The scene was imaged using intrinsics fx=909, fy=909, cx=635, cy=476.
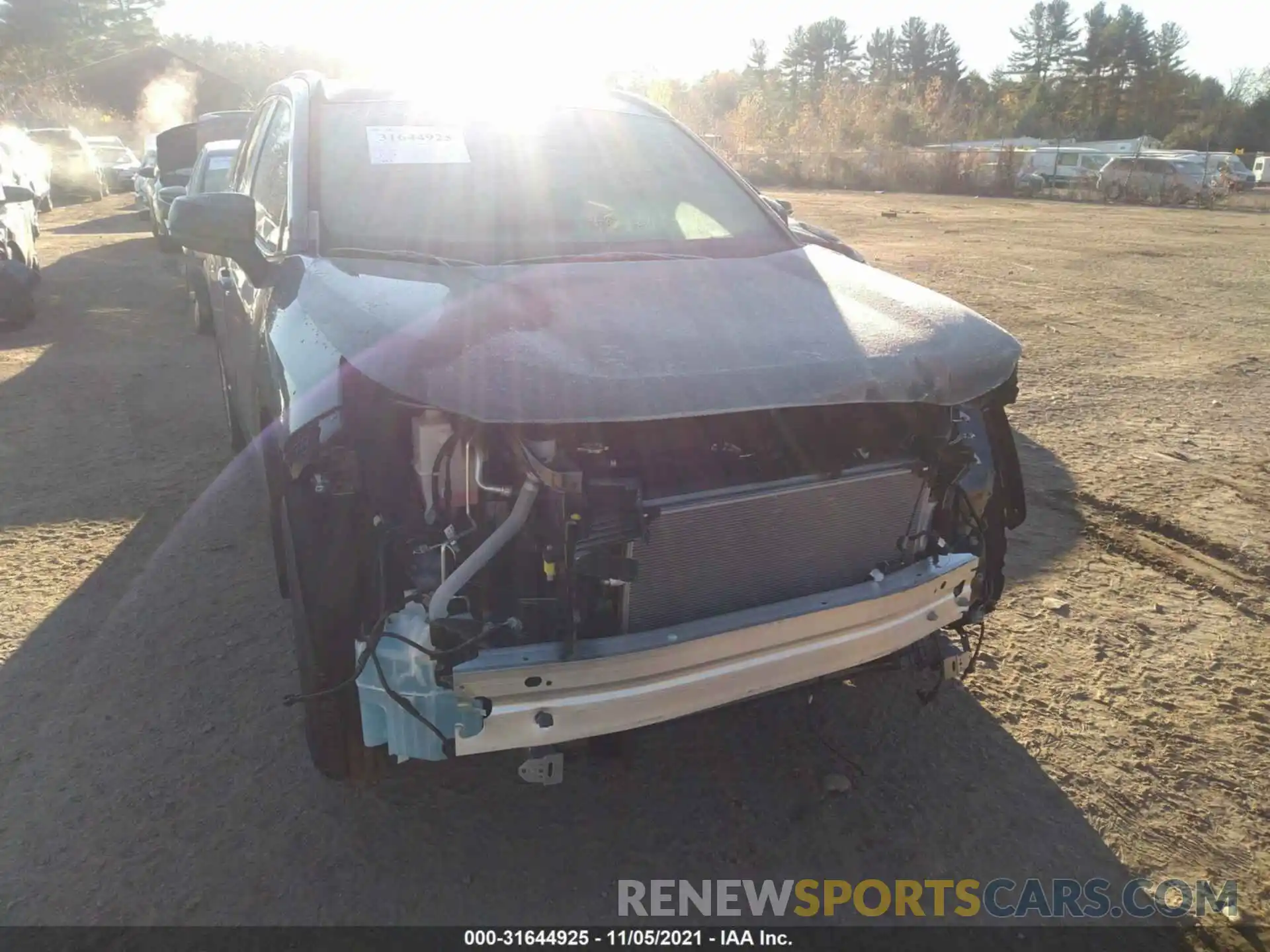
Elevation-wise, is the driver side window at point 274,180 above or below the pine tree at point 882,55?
below

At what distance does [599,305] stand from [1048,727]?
6.52 feet

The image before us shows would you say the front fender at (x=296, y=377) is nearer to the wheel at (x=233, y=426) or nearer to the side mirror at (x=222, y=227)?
the side mirror at (x=222, y=227)

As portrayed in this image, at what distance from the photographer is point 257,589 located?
12.1 feet

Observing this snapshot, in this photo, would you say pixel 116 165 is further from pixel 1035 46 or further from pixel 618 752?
pixel 1035 46

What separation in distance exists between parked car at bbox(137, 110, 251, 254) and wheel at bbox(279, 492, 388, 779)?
411 inches

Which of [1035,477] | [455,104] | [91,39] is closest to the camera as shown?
[455,104]

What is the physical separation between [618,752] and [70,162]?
82.0 ft

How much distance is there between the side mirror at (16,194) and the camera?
855cm

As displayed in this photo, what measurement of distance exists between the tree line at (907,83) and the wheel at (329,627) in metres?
30.1

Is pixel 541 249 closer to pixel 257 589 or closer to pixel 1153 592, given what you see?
pixel 257 589

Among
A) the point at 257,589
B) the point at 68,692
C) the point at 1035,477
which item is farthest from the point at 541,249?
the point at 1035,477

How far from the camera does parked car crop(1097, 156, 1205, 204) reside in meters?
27.2

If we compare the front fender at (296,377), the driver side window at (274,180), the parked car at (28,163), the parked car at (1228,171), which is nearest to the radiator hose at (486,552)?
the front fender at (296,377)

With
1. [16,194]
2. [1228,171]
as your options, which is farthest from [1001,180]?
[16,194]
